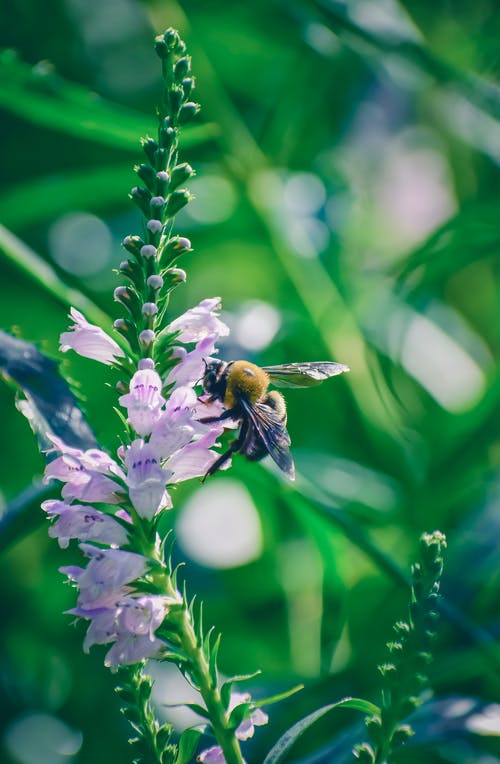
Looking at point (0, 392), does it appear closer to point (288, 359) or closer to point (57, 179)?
point (57, 179)

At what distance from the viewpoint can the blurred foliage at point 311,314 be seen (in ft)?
3.73

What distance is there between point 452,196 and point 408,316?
677 mm

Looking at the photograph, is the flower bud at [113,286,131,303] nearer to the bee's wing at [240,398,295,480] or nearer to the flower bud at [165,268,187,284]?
the flower bud at [165,268,187,284]

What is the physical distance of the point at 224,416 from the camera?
0.76 metres

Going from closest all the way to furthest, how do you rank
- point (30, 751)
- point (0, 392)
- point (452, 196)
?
point (30, 751) → point (0, 392) → point (452, 196)

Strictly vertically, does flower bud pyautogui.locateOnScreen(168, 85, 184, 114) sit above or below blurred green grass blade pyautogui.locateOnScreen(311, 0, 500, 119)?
below

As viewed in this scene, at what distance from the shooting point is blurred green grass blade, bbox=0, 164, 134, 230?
153 cm

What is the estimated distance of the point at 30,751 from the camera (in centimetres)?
130

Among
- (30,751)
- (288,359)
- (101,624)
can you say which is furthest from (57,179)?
(101,624)

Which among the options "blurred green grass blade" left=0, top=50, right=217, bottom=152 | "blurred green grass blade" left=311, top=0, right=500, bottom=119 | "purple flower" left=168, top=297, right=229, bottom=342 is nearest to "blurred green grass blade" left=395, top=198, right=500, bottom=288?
"blurred green grass blade" left=311, top=0, right=500, bottom=119

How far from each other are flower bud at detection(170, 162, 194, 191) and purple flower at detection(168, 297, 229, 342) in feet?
0.34

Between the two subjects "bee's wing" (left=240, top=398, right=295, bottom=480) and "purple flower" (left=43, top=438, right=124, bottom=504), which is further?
"bee's wing" (left=240, top=398, right=295, bottom=480)

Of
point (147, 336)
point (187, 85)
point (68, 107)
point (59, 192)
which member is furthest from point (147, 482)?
point (59, 192)

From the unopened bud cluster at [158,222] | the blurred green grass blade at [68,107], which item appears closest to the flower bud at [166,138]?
the unopened bud cluster at [158,222]
